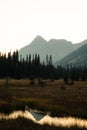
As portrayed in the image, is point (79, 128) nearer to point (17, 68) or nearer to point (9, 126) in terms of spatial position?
point (9, 126)

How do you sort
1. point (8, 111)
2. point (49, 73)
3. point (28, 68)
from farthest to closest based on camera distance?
point (49, 73), point (28, 68), point (8, 111)

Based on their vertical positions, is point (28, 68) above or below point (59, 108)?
above

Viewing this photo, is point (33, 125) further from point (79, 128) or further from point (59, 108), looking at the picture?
point (59, 108)

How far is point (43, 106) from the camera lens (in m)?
33.2

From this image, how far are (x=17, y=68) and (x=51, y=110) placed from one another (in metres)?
115

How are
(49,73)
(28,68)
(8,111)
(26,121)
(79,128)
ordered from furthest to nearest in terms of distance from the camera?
(49,73) < (28,68) < (8,111) < (26,121) < (79,128)

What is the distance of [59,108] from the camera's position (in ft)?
102

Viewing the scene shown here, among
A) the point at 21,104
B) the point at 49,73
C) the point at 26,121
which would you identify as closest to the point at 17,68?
the point at 49,73

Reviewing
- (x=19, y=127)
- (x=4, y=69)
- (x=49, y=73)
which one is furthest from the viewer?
(x=49, y=73)

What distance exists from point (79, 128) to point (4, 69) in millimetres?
127265

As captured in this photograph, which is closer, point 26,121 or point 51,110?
point 26,121

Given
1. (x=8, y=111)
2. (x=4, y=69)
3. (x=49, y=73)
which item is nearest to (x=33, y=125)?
(x=8, y=111)

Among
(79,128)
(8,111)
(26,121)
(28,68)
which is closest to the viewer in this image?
(79,128)

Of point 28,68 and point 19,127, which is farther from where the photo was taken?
point 28,68
